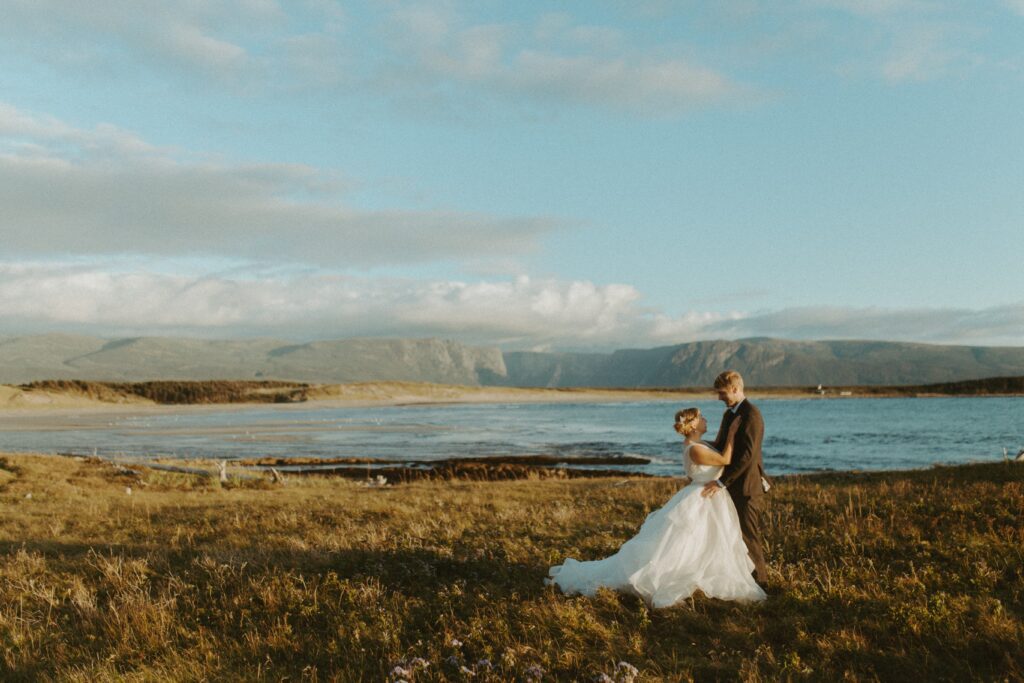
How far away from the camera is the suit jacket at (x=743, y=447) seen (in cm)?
798

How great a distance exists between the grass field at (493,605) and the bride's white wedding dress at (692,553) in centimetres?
25

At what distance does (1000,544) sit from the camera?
10.2 meters

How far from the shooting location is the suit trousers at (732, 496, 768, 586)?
8.28 meters

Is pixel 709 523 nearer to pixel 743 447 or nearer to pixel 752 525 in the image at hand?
pixel 752 525

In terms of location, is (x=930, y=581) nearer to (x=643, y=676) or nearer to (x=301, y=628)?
(x=643, y=676)

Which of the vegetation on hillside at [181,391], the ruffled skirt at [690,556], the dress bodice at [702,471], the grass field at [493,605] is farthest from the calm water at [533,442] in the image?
the vegetation on hillside at [181,391]

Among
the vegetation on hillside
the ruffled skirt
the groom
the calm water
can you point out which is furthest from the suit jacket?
the vegetation on hillside

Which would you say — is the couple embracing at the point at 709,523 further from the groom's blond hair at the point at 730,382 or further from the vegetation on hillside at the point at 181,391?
the vegetation on hillside at the point at 181,391

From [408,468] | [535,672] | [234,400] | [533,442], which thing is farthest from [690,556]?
[234,400]

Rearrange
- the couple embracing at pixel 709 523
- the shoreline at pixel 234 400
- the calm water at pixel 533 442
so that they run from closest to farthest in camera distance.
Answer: the couple embracing at pixel 709 523, the calm water at pixel 533 442, the shoreline at pixel 234 400

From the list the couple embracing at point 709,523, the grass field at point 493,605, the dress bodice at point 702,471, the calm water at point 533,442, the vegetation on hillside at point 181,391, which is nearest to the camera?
the grass field at point 493,605

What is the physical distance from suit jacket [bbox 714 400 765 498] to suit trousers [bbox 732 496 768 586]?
9cm

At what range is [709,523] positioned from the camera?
813 cm

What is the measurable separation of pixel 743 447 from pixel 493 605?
333cm
